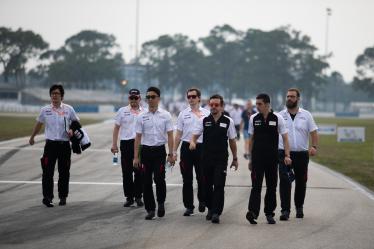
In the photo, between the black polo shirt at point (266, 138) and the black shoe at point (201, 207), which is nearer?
the black polo shirt at point (266, 138)

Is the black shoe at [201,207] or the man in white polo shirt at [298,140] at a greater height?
the man in white polo shirt at [298,140]

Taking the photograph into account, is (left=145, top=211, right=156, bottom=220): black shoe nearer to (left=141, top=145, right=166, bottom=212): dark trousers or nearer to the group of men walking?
the group of men walking

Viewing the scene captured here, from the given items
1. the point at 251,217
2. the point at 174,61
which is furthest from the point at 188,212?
the point at 174,61

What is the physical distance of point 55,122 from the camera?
1131 cm

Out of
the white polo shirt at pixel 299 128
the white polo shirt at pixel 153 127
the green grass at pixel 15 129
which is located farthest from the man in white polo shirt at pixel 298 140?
the green grass at pixel 15 129

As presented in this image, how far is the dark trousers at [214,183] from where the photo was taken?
9.82 metres

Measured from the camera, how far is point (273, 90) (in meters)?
132

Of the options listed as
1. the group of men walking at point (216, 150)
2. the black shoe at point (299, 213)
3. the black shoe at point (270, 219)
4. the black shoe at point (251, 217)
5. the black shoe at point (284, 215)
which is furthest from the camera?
the black shoe at point (299, 213)

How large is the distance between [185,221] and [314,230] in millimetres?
1843

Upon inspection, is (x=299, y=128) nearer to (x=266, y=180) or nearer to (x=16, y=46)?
(x=266, y=180)

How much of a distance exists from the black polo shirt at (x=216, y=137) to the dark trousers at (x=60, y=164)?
2664 millimetres

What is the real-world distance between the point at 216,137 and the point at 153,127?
96 centimetres

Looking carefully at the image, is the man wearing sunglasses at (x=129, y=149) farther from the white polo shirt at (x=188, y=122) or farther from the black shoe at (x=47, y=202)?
the black shoe at (x=47, y=202)

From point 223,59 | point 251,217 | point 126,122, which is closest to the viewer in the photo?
→ point 251,217
